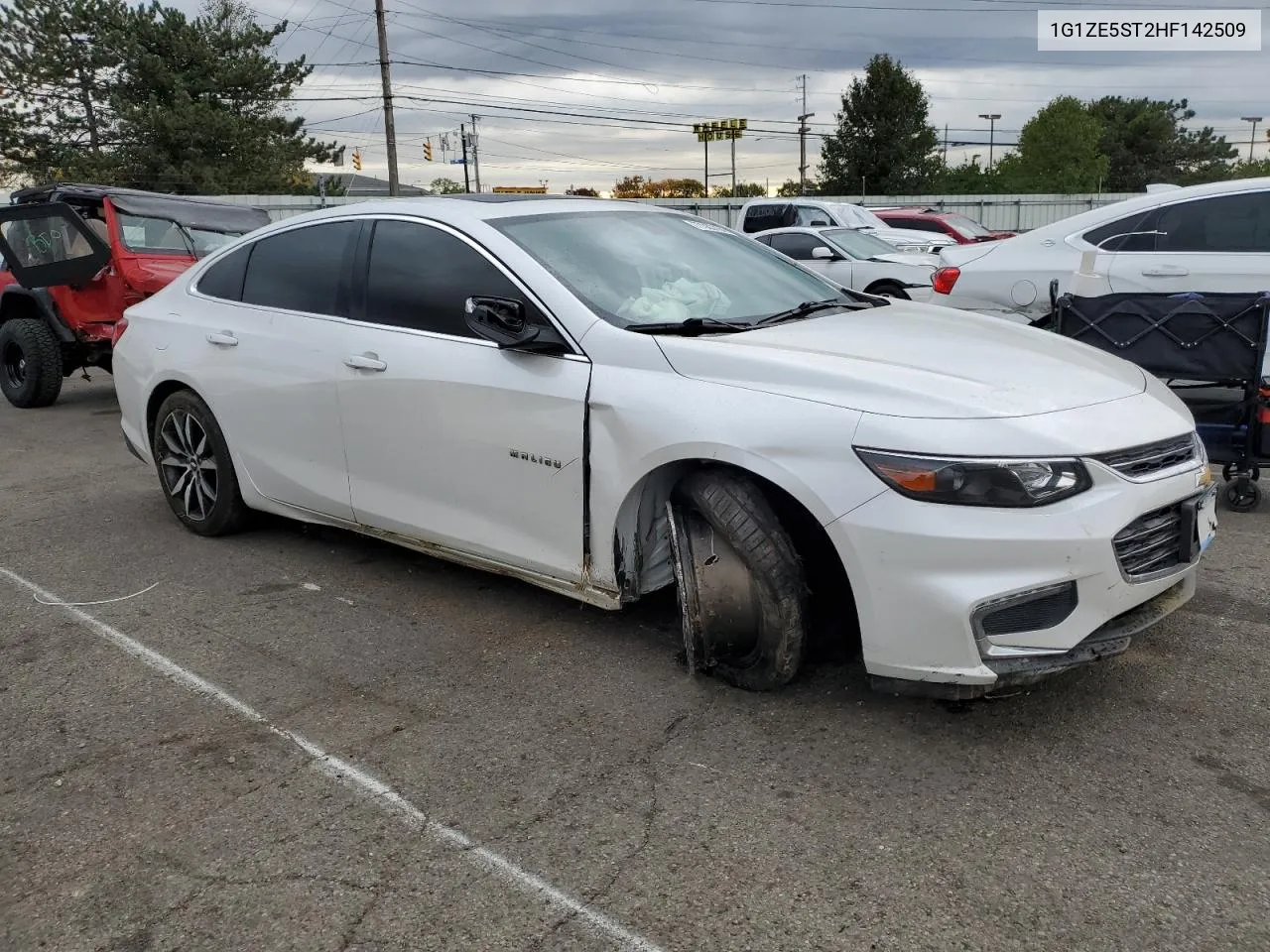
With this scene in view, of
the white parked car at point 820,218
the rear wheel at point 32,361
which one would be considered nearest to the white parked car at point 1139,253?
the rear wheel at point 32,361

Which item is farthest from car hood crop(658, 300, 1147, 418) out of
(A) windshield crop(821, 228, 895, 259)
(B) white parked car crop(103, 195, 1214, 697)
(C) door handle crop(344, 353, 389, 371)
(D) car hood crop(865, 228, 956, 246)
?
(D) car hood crop(865, 228, 956, 246)

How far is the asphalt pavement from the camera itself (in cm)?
243

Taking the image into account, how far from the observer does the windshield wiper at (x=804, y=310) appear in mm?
3891

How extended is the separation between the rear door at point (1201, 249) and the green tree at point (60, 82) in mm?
40935

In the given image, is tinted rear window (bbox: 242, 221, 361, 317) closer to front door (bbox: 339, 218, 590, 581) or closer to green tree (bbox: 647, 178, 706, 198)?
front door (bbox: 339, 218, 590, 581)

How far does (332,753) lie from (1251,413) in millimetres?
4686

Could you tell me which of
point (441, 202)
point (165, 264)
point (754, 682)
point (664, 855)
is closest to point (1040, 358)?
point (754, 682)

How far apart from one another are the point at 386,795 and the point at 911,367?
1.96 meters

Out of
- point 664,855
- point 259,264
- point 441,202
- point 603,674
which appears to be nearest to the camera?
point 664,855

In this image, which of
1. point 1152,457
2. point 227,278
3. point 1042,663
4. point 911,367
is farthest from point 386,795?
point 227,278

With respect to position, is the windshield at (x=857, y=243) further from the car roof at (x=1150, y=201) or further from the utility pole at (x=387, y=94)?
the utility pole at (x=387, y=94)

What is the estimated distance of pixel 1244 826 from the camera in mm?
2697

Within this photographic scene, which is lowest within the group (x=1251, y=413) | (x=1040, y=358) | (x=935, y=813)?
(x=935, y=813)

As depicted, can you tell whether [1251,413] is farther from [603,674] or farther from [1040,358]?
[603,674]
